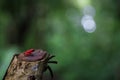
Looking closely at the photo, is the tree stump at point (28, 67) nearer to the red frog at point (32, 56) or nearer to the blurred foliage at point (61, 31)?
the red frog at point (32, 56)

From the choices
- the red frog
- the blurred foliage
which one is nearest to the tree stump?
the red frog

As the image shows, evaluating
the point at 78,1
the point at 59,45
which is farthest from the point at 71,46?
the point at 78,1

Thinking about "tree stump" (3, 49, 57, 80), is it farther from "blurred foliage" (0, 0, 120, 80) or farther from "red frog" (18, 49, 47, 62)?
"blurred foliage" (0, 0, 120, 80)

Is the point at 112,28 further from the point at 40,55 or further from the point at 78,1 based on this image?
the point at 40,55

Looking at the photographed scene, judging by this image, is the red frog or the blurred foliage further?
the blurred foliage

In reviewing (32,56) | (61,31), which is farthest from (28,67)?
(61,31)
